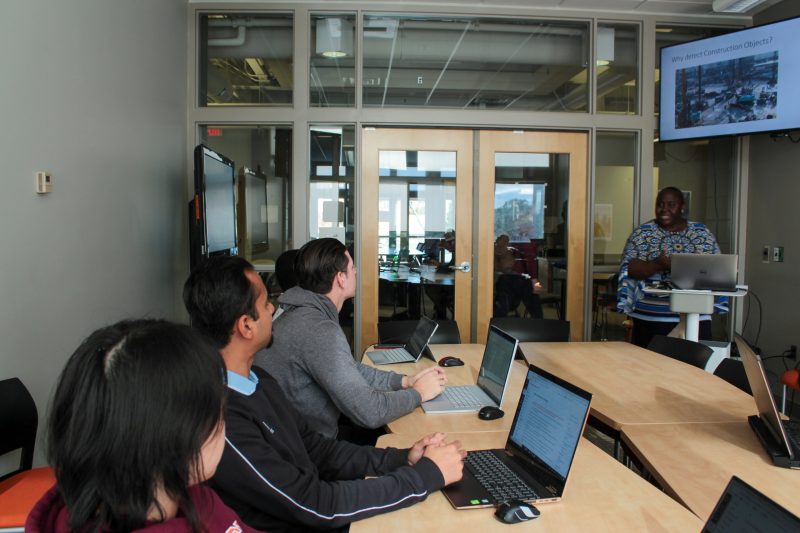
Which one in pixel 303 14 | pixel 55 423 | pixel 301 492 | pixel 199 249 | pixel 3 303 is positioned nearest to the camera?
pixel 55 423

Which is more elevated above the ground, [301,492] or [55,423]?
[55,423]

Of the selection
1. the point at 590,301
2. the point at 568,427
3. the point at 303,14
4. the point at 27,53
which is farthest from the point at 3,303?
the point at 590,301

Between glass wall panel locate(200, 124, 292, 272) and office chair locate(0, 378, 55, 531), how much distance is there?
2715 mm

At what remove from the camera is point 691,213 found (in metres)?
5.23

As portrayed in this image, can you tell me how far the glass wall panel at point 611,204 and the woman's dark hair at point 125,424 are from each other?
15.6ft

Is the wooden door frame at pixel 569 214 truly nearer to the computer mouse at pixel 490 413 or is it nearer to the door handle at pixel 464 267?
the door handle at pixel 464 267

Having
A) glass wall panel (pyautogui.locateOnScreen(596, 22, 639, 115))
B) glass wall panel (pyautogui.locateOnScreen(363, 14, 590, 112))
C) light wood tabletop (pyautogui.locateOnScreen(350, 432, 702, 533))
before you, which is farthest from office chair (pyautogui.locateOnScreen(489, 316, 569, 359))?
light wood tabletop (pyautogui.locateOnScreen(350, 432, 702, 533))

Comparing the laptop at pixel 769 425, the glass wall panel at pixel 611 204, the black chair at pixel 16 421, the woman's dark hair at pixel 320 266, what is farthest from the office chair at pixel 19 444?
the glass wall panel at pixel 611 204

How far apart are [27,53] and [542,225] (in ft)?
12.8

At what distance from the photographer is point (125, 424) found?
80 centimetres

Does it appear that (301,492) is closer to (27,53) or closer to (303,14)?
(27,53)

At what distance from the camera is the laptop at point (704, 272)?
11.6 feet

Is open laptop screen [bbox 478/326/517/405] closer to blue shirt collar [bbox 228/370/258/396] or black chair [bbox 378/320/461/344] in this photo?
blue shirt collar [bbox 228/370/258/396]

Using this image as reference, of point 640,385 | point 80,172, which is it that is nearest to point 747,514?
point 640,385
